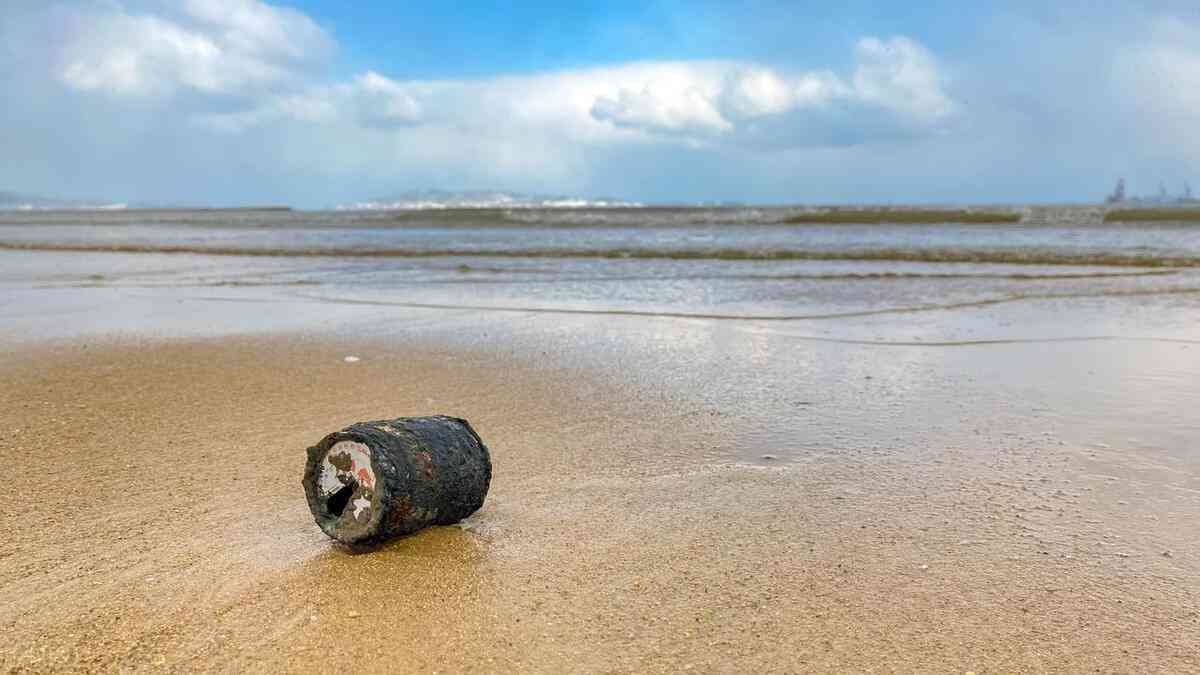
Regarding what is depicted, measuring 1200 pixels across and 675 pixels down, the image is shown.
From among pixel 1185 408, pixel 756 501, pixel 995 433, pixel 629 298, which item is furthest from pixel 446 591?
pixel 629 298

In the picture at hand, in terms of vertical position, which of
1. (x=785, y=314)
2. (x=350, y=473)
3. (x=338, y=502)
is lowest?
(x=785, y=314)

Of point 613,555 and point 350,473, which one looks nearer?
point 350,473

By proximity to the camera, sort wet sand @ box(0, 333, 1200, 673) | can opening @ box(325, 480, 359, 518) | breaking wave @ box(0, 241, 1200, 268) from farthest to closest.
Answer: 1. breaking wave @ box(0, 241, 1200, 268)
2. can opening @ box(325, 480, 359, 518)
3. wet sand @ box(0, 333, 1200, 673)

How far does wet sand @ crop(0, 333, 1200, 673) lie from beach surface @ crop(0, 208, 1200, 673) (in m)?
0.02

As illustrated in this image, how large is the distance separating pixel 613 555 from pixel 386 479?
1013 mm

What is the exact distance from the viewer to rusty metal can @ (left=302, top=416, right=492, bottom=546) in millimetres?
3414

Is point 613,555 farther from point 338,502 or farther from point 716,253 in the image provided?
point 716,253

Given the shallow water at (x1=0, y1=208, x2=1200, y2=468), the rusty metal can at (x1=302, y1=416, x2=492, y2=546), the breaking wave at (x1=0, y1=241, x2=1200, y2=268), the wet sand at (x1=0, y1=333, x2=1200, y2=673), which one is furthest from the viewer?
the breaking wave at (x1=0, y1=241, x2=1200, y2=268)

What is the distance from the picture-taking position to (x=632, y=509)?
417 cm

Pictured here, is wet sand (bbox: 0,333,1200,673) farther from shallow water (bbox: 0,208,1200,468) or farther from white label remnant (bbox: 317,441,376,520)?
shallow water (bbox: 0,208,1200,468)

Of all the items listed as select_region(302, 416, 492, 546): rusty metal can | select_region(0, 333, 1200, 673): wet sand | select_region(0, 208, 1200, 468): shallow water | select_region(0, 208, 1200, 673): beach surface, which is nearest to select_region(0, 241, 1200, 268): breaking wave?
select_region(0, 208, 1200, 468): shallow water

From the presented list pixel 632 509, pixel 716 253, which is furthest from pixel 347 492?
pixel 716 253

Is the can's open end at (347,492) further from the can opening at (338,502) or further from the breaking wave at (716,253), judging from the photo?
the breaking wave at (716,253)

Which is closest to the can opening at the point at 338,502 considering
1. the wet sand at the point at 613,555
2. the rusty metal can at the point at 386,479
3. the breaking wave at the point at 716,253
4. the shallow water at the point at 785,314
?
the rusty metal can at the point at 386,479
